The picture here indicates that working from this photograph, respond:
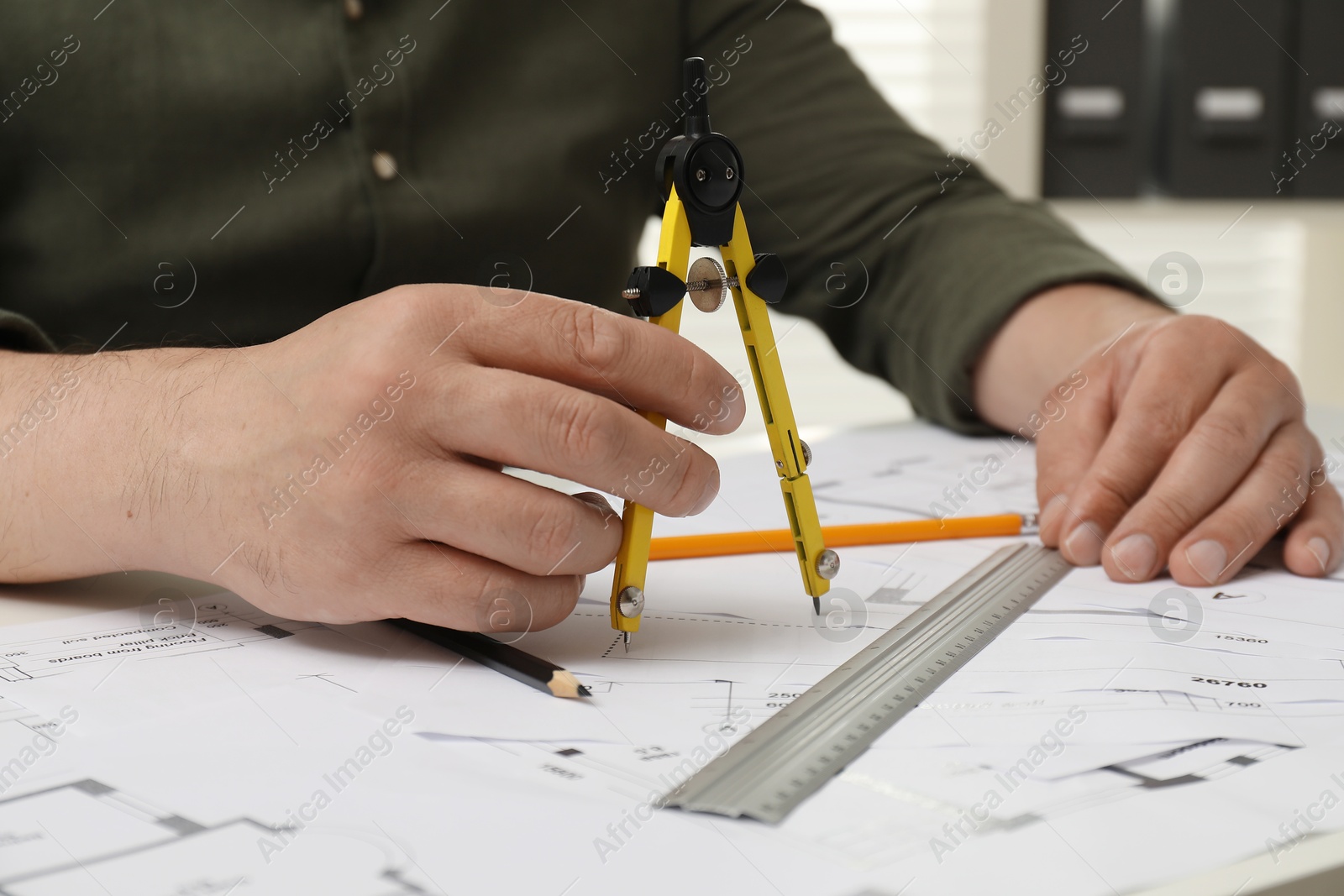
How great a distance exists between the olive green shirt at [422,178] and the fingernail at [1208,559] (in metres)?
0.38

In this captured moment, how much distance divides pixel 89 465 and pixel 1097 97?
6.13 ft

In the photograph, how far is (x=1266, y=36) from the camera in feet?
6.19

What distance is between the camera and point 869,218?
1177 millimetres

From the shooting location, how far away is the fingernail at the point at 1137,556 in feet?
2.12

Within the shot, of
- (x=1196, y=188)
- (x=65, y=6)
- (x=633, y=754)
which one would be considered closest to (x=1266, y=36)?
(x=1196, y=188)

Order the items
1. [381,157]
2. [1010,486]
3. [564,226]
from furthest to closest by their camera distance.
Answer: [564,226]
[381,157]
[1010,486]

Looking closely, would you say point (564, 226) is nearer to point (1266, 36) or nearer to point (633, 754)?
point (633, 754)

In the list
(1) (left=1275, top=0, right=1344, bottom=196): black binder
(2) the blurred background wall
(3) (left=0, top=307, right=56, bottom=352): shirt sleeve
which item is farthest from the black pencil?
(1) (left=1275, top=0, right=1344, bottom=196): black binder

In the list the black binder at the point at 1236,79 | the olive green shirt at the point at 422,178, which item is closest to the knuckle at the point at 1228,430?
the olive green shirt at the point at 422,178

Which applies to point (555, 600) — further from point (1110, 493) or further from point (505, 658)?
point (1110, 493)

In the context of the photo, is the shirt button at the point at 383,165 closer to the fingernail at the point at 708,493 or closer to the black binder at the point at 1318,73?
the fingernail at the point at 708,493

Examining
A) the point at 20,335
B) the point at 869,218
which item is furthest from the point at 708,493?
the point at 869,218

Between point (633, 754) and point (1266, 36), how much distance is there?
198cm

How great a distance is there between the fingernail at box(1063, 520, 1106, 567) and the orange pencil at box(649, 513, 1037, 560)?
2.5 inches
